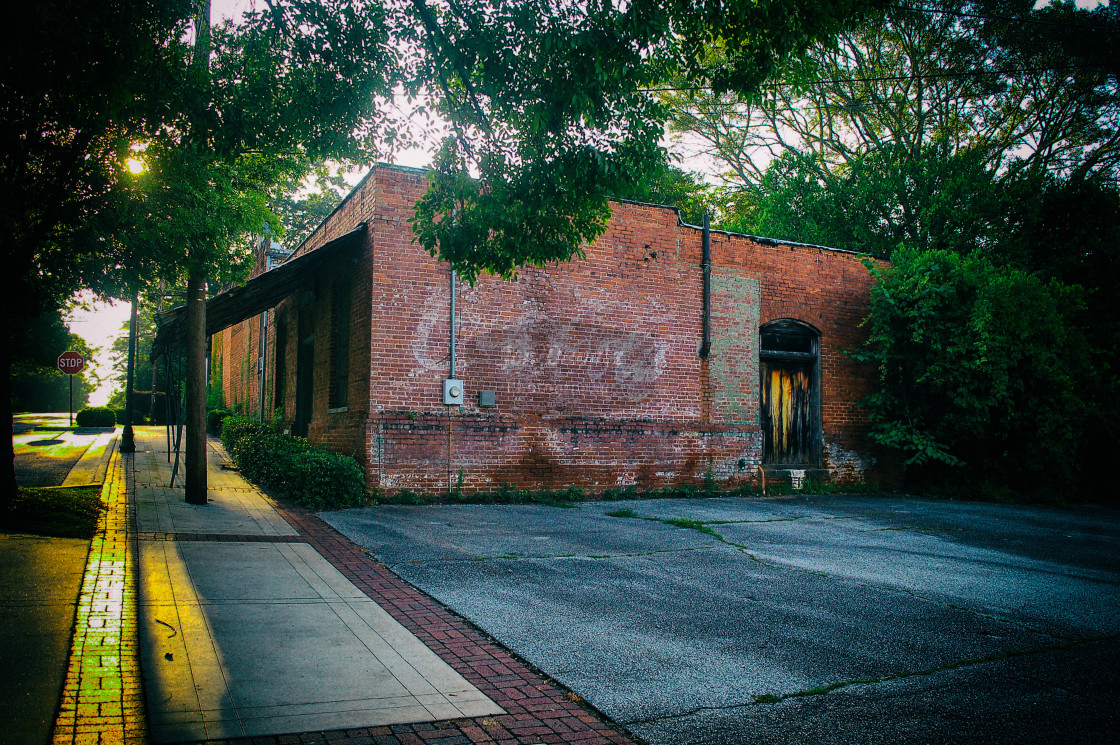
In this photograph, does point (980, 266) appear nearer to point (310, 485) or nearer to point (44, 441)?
point (310, 485)

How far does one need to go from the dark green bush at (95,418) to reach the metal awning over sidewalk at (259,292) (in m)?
21.3

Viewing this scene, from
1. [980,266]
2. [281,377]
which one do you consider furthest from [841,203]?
[281,377]

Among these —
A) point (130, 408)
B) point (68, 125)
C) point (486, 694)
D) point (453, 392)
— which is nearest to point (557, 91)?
point (486, 694)

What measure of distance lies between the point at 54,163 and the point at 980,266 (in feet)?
48.4

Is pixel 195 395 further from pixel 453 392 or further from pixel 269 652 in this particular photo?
pixel 269 652

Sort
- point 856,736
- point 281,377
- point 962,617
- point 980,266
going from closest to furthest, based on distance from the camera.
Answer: point 856,736
point 962,617
point 980,266
point 281,377

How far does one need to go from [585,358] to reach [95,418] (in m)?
28.7

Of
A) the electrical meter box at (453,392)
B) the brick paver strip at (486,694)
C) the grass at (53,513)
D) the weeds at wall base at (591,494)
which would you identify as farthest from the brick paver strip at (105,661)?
the electrical meter box at (453,392)

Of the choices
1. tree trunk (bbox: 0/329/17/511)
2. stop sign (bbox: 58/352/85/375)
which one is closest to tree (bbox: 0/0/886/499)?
tree trunk (bbox: 0/329/17/511)

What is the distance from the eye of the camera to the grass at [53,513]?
7504mm

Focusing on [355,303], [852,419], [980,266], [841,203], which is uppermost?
[841,203]

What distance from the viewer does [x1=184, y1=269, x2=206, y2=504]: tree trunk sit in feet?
32.6

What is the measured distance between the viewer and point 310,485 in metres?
10.1

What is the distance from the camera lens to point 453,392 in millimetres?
11523
